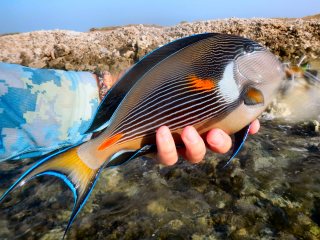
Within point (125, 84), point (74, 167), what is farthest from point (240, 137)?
point (74, 167)

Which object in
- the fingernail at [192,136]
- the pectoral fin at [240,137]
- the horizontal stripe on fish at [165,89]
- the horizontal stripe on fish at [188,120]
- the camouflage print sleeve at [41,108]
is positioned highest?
the horizontal stripe on fish at [165,89]

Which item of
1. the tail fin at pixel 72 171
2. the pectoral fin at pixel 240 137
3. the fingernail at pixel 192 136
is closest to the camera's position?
the tail fin at pixel 72 171

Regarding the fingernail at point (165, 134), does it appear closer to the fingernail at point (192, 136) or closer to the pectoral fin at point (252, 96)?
the fingernail at point (192, 136)

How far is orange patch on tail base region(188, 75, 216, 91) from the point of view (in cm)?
194

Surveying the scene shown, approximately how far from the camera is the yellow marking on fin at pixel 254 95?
198 cm

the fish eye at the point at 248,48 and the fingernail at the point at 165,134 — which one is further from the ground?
the fish eye at the point at 248,48

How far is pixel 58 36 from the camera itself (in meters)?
9.41

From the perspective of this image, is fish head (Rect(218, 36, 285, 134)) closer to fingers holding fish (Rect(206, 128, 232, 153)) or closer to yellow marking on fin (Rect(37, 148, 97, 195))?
fingers holding fish (Rect(206, 128, 232, 153))

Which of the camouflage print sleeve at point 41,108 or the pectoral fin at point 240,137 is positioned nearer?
the pectoral fin at point 240,137

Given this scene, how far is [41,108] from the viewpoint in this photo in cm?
328

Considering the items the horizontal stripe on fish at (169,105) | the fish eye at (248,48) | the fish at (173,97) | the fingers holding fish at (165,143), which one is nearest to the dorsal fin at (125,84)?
the fish at (173,97)

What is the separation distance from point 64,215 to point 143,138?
1.96m

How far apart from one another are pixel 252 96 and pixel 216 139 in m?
0.36

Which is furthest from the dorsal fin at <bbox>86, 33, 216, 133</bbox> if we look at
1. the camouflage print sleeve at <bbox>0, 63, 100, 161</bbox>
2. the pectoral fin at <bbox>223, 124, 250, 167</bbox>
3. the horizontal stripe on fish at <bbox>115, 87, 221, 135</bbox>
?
the camouflage print sleeve at <bbox>0, 63, 100, 161</bbox>
